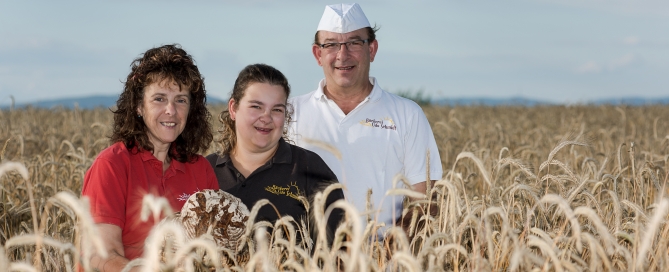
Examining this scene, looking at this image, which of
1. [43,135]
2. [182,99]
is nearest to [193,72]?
[182,99]

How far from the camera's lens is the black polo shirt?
4.03 m

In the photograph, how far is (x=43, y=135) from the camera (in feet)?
36.7

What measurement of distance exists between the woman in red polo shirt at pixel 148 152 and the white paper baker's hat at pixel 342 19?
4.98ft

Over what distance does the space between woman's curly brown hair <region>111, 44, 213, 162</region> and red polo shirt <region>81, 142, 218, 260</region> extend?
0.23 ft

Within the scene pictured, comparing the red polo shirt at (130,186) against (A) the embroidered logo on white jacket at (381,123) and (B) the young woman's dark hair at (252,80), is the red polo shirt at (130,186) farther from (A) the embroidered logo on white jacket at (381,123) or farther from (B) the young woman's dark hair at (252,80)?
(A) the embroidered logo on white jacket at (381,123)

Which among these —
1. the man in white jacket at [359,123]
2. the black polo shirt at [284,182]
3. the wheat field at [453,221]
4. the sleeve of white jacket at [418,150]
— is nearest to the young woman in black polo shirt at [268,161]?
the black polo shirt at [284,182]

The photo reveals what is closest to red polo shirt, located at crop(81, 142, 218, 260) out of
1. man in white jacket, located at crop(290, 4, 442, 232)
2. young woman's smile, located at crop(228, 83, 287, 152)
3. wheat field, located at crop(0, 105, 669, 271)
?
wheat field, located at crop(0, 105, 669, 271)

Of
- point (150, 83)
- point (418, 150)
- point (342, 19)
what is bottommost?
point (418, 150)

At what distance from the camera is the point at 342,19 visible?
5.08 m

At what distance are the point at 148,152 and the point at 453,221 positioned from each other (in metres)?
1.67

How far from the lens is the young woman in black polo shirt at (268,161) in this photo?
4.05 m

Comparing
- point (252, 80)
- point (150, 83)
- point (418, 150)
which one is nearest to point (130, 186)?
point (150, 83)

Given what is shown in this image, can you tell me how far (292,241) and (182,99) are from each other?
1.39 m

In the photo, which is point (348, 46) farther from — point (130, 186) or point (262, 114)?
point (130, 186)
